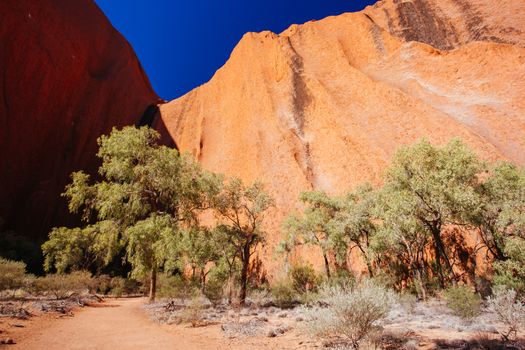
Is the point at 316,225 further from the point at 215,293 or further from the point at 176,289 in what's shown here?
the point at 176,289

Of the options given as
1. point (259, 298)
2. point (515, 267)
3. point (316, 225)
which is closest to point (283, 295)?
point (259, 298)

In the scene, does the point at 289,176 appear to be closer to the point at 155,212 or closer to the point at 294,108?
the point at 294,108

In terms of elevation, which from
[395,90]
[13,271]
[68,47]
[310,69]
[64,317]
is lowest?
[64,317]

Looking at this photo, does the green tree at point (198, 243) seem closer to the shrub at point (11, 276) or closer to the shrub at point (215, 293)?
the shrub at point (215, 293)

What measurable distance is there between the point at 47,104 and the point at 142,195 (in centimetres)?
3199

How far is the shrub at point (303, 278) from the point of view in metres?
22.2

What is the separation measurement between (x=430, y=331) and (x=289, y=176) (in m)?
25.9

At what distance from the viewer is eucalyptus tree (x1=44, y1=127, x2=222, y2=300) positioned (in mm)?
16250

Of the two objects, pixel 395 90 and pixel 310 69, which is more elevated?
pixel 310 69

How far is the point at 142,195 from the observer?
18.6 metres

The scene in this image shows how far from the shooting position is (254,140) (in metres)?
39.4

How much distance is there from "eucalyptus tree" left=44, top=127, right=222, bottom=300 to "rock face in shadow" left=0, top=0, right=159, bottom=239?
2437 cm

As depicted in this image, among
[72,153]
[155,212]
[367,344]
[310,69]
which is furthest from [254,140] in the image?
[367,344]

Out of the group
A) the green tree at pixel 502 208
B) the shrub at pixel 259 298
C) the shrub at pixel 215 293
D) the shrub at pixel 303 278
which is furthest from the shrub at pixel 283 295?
the green tree at pixel 502 208
